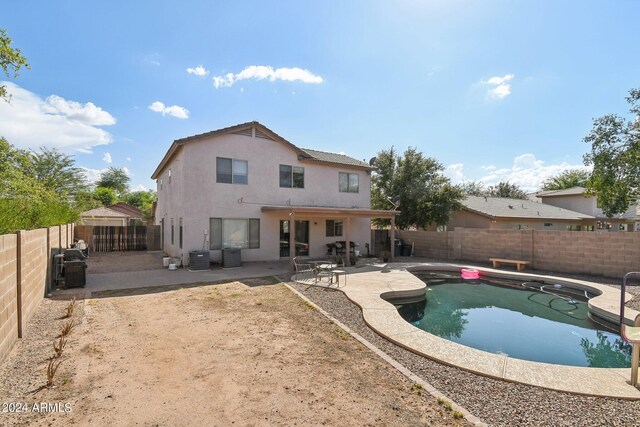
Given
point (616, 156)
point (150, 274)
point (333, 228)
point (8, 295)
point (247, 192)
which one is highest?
point (616, 156)

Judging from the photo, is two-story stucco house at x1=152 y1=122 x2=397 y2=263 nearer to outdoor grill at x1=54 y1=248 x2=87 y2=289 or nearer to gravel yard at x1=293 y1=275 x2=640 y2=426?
outdoor grill at x1=54 y1=248 x2=87 y2=289

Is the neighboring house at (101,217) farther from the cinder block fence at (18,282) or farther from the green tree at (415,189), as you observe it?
the green tree at (415,189)

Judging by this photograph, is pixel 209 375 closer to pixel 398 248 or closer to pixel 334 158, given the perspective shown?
pixel 398 248

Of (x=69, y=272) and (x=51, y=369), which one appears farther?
(x=69, y=272)

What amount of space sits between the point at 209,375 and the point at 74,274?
7631mm

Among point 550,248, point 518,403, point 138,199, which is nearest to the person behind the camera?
point 518,403

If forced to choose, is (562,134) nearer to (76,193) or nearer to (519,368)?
(519,368)

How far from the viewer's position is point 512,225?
22.5m

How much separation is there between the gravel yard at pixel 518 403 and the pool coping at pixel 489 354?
0.15 metres

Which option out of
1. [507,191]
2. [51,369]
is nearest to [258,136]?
[51,369]

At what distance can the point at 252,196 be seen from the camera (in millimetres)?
14297

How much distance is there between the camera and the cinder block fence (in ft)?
14.2

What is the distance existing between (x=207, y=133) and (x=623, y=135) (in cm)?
2220

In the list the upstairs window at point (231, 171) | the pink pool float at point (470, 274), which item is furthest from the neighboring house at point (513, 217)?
the upstairs window at point (231, 171)
